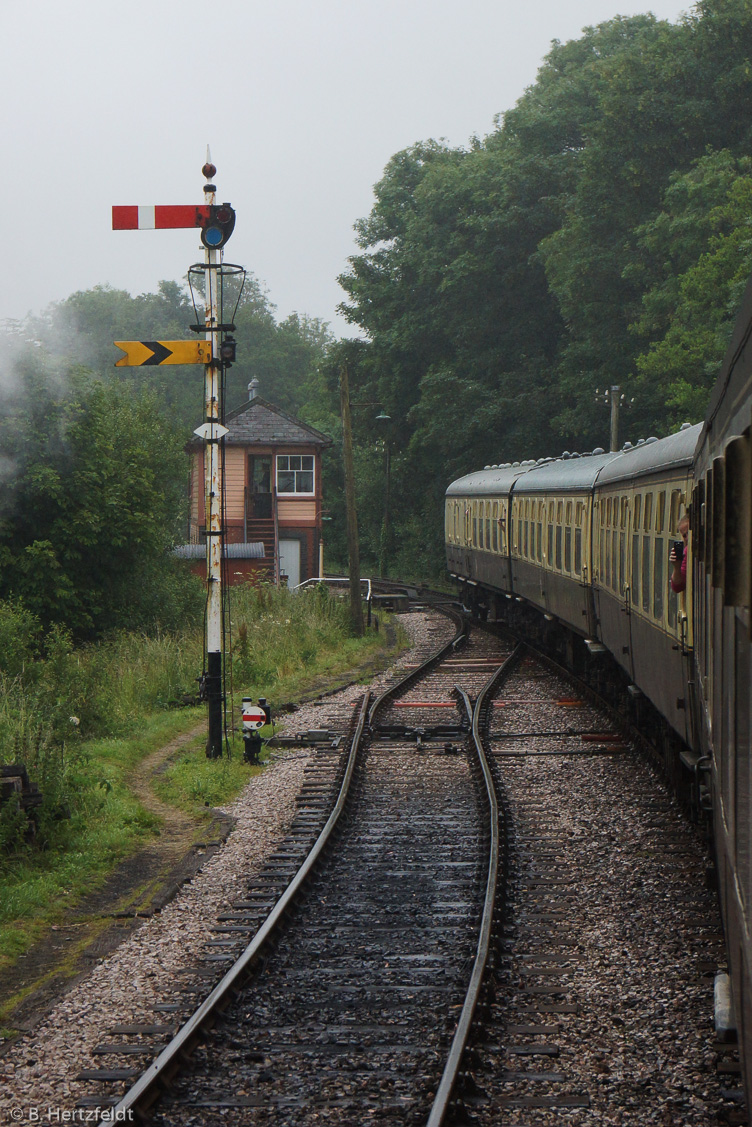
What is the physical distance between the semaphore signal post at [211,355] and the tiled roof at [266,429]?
2857cm

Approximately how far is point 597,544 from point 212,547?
4.66m

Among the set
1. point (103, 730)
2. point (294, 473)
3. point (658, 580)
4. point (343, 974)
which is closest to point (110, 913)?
point (343, 974)

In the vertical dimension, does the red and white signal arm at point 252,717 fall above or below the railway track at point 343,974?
above

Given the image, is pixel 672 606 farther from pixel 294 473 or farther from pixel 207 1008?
pixel 294 473

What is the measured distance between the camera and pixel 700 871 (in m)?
8.16

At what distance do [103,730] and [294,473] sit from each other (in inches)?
1134

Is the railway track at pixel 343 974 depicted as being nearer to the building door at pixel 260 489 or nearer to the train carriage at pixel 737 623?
the train carriage at pixel 737 623

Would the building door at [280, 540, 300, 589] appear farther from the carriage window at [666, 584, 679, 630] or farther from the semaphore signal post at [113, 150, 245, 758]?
the carriage window at [666, 584, 679, 630]

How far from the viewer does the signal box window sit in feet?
139

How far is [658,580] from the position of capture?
9273mm

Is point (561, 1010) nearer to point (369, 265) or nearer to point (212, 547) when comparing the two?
point (212, 547)

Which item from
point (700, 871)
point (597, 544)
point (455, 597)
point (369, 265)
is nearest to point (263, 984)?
point (700, 871)

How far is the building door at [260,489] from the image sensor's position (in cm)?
4291

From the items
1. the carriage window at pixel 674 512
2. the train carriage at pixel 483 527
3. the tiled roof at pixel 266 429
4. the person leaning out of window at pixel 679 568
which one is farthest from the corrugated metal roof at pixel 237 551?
the person leaning out of window at pixel 679 568
